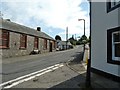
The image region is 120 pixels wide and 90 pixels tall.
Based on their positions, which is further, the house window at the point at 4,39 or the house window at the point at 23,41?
the house window at the point at 23,41

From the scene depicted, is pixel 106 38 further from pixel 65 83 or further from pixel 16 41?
pixel 16 41

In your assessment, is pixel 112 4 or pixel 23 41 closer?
pixel 112 4

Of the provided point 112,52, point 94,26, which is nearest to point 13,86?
point 112,52

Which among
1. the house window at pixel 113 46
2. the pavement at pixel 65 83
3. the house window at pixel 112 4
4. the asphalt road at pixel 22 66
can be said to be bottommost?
the asphalt road at pixel 22 66

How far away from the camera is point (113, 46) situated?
13086 mm

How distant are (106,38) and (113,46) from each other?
88cm

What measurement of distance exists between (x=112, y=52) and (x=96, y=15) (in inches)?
137

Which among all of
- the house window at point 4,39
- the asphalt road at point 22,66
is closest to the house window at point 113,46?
the asphalt road at point 22,66

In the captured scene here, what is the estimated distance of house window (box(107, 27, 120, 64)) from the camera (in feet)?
41.8

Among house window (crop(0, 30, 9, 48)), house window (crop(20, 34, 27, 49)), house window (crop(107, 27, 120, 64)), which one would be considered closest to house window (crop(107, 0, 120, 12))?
house window (crop(107, 27, 120, 64))

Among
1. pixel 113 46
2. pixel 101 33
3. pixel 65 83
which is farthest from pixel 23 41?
pixel 65 83

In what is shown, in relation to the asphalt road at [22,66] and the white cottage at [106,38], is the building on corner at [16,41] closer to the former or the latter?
the asphalt road at [22,66]

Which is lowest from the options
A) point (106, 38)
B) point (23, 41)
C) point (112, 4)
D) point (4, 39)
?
point (106, 38)

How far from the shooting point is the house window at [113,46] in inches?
501
